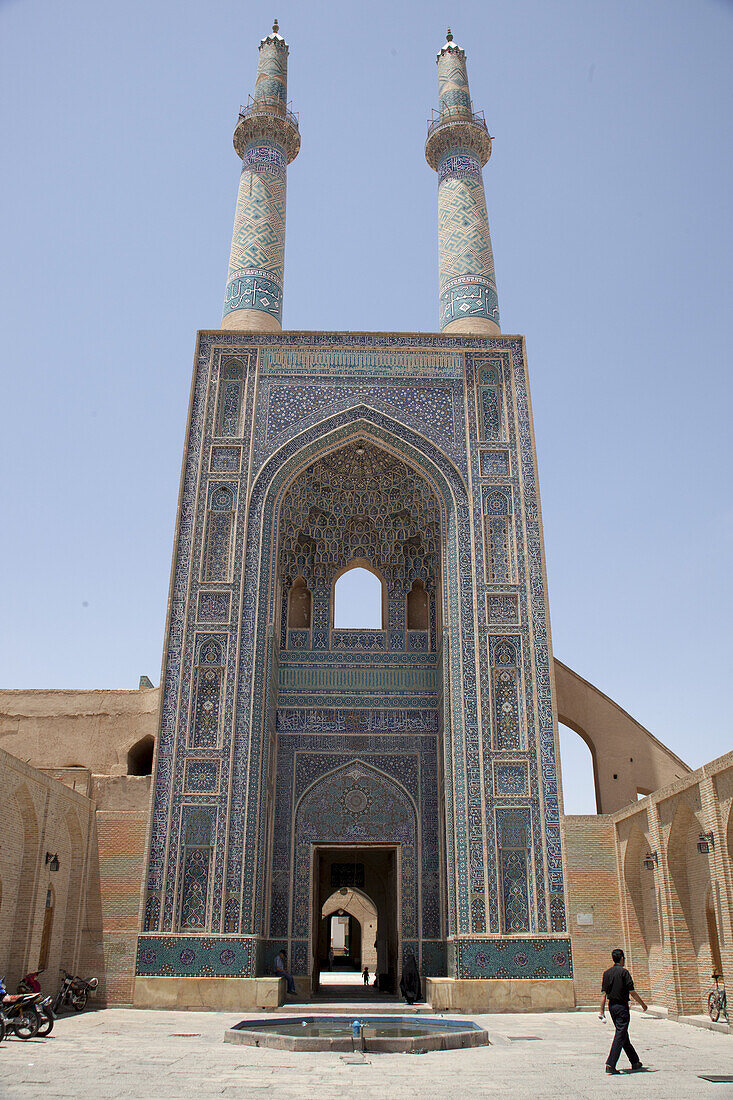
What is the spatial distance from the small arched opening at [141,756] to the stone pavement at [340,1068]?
4.99m

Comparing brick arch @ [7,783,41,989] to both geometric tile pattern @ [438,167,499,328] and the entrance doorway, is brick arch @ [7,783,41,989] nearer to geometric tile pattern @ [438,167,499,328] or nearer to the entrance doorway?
the entrance doorway

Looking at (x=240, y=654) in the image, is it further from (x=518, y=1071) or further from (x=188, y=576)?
(x=518, y=1071)

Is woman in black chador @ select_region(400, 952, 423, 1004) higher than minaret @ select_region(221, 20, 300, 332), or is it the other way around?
minaret @ select_region(221, 20, 300, 332)

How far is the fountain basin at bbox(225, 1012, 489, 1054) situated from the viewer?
605 cm

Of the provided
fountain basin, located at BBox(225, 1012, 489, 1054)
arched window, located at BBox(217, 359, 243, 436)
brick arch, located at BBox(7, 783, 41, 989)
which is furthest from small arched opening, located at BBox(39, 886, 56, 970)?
arched window, located at BBox(217, 359, 243, 436)

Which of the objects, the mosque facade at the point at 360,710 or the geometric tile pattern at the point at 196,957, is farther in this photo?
the mosque facade at the point at 360,710

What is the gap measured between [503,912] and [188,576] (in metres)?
5.03

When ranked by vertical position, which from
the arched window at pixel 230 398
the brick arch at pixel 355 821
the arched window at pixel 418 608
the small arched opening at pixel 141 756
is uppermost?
the arched window at pixel 230 398

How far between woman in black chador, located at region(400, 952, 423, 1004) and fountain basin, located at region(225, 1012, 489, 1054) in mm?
2252

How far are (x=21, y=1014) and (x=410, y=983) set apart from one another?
14.5 feet

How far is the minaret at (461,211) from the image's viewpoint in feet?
43.7

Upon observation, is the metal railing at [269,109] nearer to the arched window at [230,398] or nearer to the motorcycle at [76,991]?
the arched window at [230,398]

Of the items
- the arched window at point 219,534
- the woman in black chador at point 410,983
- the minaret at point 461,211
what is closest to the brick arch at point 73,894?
the arched window at point 219,534

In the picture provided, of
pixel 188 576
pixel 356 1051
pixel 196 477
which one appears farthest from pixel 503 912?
pixel 196 477
